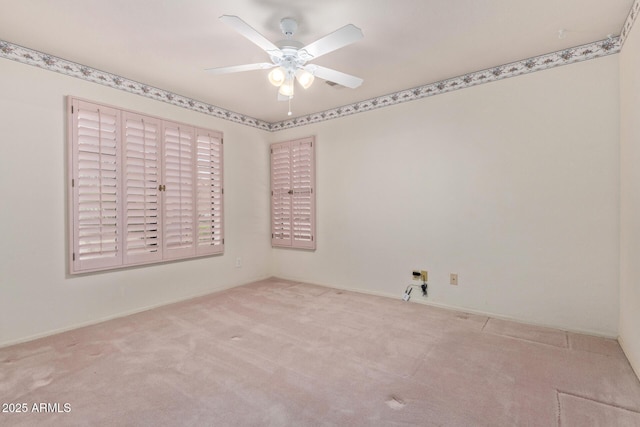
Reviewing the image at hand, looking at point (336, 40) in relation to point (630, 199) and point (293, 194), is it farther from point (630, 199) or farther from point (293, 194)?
point (293, 194)

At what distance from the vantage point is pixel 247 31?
1697mm

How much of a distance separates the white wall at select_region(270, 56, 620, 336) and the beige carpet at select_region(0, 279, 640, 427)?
1.19ft

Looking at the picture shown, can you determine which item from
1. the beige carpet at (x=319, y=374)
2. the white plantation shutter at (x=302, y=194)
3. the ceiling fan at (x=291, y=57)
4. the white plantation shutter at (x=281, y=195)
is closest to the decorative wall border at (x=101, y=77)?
the white plantation shutter at (x=281, y=195)

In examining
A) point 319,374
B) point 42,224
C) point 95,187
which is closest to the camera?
point 319,374

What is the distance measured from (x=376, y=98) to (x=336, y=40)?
1996 millimetres

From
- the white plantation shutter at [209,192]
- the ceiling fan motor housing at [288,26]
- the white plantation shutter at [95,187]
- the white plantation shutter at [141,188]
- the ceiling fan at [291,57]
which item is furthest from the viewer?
the white plantation shutter at [209,192]

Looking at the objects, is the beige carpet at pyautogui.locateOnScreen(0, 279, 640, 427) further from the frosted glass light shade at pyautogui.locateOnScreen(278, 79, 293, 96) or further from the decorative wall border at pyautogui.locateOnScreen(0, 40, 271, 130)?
the decorative wall border at pyautogui.locateOnScreen(0, 40, 271, 130)

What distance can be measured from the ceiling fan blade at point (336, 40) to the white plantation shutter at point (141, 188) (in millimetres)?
2129

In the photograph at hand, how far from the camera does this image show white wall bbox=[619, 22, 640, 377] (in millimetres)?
1912

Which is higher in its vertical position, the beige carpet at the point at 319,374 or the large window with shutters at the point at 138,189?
the large window with shutters at the point at 138,189

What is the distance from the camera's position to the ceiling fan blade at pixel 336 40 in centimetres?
163

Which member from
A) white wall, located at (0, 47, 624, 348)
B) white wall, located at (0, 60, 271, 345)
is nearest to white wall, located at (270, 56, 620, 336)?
white wall, located at (0, 47, 624, 348)

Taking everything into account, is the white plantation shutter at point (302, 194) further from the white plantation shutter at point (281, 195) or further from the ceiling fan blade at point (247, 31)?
the ceiling fan blade at point (247, 31)

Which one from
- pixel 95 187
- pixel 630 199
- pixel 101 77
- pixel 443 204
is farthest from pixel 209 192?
pixel 630 199
